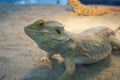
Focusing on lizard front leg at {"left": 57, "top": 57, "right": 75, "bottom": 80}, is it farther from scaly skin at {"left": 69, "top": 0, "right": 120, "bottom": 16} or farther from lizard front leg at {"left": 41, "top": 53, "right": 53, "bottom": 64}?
scaly skin at {"left": 69, "top": 0, "right": 120, "bottom": 16}

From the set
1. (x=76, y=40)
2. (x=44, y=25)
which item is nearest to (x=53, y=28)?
(x=44, y=25)

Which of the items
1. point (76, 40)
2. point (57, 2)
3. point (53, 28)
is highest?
point (53, 28)

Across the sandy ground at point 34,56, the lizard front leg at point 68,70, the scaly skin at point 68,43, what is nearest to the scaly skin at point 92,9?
the sandy ground at point 34,56

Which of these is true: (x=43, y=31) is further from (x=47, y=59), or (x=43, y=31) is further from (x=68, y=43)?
(x=47, y=59)

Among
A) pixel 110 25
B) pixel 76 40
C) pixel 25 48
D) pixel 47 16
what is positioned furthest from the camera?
pixel 47 16

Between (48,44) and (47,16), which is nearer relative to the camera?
(48,44)

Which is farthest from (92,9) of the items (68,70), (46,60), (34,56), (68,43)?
(68,70)

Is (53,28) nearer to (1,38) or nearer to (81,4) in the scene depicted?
(1,38)
